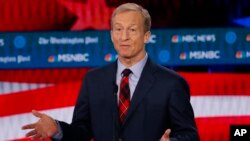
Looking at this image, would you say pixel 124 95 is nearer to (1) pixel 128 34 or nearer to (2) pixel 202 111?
(1) pixel 128 34

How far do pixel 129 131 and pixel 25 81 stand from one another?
1902 millimetres

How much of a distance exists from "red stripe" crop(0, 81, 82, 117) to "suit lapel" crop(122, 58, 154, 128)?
177 centimetres

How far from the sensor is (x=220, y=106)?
3555 mm

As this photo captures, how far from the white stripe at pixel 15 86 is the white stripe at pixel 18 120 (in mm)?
171

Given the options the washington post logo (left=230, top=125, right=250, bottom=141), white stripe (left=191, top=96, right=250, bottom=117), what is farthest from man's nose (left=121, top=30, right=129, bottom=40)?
white stripe (left=191, top=96, right=250, bottom=117)

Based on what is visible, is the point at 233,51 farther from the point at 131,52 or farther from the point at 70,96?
the point at 131,52

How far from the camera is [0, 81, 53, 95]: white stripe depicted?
11.6 feet

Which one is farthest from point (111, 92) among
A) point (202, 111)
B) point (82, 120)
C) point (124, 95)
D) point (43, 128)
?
point (202, 111)

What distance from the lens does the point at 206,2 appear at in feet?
11.7

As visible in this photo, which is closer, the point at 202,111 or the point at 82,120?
the point at 82,120

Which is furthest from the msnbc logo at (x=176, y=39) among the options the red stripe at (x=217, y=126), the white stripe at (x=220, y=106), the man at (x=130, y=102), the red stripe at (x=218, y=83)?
the man at (x=130, y=102)

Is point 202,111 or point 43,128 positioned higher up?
point 43,128

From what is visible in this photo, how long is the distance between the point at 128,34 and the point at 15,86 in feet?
6.25

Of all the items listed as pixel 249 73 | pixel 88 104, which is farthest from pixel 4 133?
pixel 88 104
